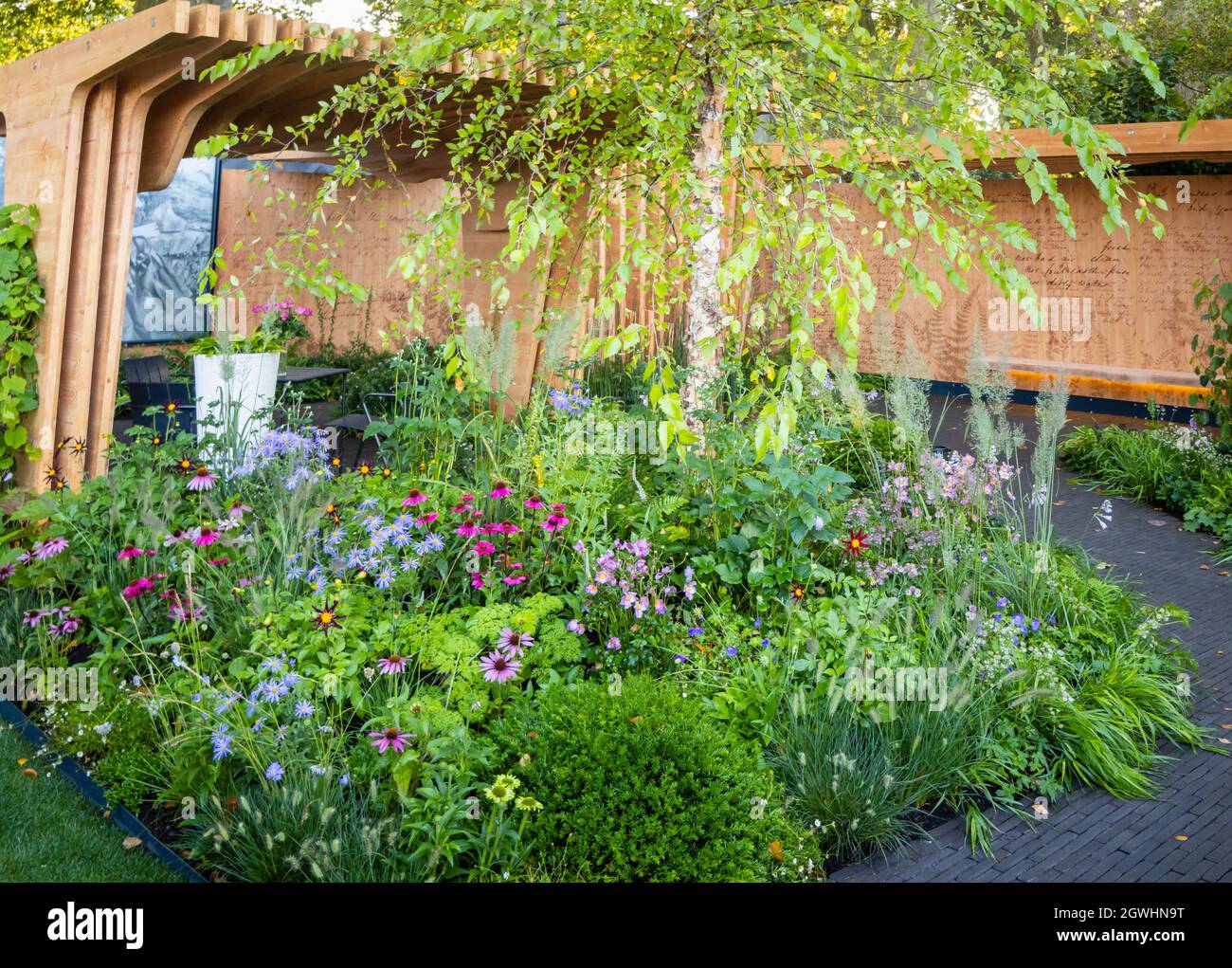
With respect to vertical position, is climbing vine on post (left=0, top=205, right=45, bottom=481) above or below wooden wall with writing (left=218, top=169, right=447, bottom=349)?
below

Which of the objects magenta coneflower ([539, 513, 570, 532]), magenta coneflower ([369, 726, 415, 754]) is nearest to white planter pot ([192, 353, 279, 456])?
magenta coneflower ([539, 513, 570, 532])

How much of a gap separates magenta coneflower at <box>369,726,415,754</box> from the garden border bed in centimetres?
61

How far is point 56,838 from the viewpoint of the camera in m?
3.26

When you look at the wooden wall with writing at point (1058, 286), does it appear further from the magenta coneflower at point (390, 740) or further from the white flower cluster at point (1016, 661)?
the magenta coneflower at point (390, 740)

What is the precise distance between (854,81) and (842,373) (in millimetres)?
1427

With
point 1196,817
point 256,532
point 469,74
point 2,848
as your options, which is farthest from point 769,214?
point 2,848

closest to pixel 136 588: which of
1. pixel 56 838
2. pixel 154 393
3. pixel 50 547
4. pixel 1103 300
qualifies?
pixel 50 547

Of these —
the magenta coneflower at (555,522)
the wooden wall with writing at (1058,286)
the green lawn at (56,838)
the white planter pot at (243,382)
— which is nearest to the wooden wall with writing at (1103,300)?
the wooden wall with writing at (1058,286)

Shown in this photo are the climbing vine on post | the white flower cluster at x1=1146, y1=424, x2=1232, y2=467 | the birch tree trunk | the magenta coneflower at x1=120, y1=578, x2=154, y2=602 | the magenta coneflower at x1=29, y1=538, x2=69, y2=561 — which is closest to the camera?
the magenta coneflower at x1=120, y1=578, x2=154, y2=602

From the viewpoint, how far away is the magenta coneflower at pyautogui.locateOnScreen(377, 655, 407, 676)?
330cm

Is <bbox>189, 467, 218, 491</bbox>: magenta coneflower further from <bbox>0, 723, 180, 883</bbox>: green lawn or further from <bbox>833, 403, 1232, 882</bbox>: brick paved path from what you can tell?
<bbox>833, 403, 1232, 882</bbox>: brick paved path

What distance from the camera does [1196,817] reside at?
346cm

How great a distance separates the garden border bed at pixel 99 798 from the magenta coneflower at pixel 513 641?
3.46 ft

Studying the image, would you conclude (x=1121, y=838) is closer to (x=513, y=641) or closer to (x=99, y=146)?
(x=513, y=641)
